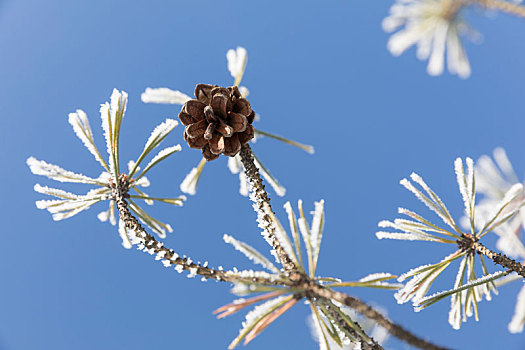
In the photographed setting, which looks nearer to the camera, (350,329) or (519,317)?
(350,329)

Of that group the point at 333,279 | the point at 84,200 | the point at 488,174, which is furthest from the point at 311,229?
the point at 488,174

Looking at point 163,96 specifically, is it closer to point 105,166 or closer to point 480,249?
point 105,166

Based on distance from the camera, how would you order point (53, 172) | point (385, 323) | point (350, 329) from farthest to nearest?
point (53, 172), point (350, 329), point (385, 323)

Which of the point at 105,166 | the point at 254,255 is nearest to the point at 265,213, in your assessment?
the point at 254,255

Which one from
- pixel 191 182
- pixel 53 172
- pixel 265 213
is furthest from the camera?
pixel 191 182

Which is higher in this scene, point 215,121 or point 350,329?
point 215,121

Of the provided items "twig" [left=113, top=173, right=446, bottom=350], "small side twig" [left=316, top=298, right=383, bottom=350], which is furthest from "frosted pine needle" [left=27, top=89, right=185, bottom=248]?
"small side twig" [left=316, top=298, right=383, bottom=350]

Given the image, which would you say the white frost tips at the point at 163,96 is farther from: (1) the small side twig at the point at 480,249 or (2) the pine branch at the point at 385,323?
(1) the small side twig at the point at 480,249

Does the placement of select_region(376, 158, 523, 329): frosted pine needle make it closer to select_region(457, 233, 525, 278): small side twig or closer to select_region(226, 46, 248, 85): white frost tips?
select_region(457, 233, 525, 278): small side twig

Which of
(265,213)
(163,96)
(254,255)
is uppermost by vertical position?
(163,96)
